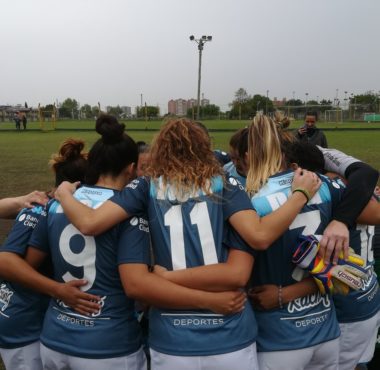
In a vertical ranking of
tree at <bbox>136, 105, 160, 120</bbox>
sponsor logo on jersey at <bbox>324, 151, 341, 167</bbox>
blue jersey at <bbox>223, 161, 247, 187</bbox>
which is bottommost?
tree at <bbox>136, 105, 160, 120</bbox>

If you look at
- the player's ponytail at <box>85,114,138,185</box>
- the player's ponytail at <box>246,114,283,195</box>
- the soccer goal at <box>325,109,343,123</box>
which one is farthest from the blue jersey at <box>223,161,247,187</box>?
the soccer goal at <box>325,109,343,123</box>

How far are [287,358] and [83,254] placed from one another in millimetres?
1034

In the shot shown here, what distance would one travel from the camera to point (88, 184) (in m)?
2.27

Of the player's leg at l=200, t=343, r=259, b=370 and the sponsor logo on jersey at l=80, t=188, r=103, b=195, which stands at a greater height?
the sponsor logo on jersey at l=80, t=188, r=103, b=195

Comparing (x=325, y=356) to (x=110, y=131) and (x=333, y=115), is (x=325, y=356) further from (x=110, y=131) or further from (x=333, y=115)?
(x=333, y=115)

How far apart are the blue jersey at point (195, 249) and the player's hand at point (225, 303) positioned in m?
0.04

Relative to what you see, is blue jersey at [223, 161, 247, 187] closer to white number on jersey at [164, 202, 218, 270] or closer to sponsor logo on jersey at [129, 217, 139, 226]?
white number on jersey at [164, 202, 218, 270]

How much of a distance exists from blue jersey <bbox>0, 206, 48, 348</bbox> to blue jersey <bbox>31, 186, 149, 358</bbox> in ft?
0.69

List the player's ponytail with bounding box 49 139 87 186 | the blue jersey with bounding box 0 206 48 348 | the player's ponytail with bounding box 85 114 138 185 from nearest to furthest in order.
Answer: the player's ponytail with bounding box 85 114 138 185 → the blue jersey with bounding box 0 206 48 348 → the player's ponytail with bounding box 49 139 87 186

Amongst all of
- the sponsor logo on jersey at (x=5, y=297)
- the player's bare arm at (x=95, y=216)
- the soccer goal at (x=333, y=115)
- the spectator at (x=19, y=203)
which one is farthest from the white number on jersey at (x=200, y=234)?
the soccer goal at (x=333, y=115)

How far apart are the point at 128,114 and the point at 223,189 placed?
64.9 metres

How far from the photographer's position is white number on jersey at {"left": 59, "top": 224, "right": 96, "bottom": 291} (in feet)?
6.81

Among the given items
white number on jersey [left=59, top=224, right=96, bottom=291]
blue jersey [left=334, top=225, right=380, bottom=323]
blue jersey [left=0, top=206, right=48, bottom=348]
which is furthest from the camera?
blue jersey [left=334, top=225, right=380, bottom=323]

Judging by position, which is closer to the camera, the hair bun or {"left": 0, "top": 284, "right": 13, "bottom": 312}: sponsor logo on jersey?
the hair bun
